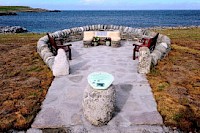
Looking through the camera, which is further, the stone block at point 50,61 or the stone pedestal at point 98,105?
the stone block at point 50,61

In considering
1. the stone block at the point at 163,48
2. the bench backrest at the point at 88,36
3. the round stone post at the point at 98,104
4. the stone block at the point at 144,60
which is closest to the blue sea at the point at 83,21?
the bench backrest at the point at 88,36

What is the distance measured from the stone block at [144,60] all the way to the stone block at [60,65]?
246 centimetres

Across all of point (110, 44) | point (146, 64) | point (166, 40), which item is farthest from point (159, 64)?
point (110, 44)

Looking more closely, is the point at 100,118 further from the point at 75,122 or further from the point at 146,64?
the point at 146,64

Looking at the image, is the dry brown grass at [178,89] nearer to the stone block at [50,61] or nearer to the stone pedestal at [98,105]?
the stone pedestal at [98,105]

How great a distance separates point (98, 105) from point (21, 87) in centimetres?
327

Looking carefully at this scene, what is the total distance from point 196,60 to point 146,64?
3.38 meters

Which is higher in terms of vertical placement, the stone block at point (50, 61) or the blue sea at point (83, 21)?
the stone block at point (50, 61)

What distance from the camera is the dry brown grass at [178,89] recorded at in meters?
5.32

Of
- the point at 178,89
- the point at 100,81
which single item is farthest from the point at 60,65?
the point at 178,89

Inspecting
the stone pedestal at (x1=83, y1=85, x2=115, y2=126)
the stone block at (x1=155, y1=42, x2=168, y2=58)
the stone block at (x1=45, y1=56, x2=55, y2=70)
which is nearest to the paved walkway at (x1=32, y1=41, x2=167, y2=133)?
the stone pedestal at (x1=83, y1=85, x2=115, y2=126)

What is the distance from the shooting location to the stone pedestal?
4969 mm

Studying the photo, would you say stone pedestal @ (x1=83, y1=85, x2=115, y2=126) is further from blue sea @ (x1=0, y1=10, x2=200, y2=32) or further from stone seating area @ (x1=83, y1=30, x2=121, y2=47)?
blue sea @ (x1=0, y1=10, x2=200, y2=32)

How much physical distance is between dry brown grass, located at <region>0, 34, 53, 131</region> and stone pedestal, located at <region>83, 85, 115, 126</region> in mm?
1319
